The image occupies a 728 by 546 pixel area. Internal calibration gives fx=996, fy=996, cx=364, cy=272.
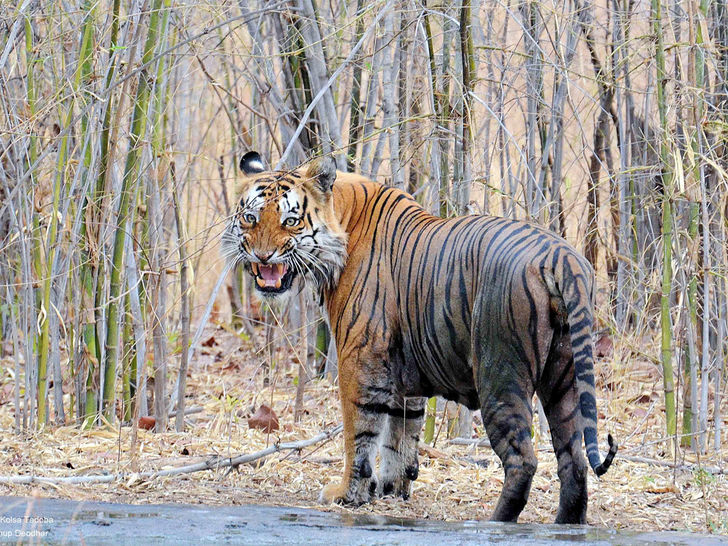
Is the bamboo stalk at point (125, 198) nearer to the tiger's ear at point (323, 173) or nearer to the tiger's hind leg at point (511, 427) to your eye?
the tiger's ear at point (323, 173)

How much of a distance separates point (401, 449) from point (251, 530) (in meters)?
1.45

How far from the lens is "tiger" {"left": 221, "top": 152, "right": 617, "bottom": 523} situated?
4.08m

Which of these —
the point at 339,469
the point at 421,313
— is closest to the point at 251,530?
the point at 421,313

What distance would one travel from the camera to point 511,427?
411 centimetres

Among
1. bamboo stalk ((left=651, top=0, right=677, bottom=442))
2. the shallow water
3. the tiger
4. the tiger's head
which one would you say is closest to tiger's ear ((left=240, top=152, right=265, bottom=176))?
the tiger

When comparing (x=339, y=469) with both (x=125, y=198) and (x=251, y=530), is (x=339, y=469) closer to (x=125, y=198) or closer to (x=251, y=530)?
(x=251, y=530)

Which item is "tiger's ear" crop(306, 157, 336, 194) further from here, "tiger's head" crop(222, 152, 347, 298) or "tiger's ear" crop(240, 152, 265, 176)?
"tiger's ear" crop(240, 152, 265, 176)

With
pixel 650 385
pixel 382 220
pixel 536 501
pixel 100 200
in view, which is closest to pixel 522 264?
pixel 382 220

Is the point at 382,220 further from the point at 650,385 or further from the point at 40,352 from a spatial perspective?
the point at 650,385

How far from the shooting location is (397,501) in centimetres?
489

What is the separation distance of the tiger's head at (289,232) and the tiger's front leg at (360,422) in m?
0.50

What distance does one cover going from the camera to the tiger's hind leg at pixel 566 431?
13.8 ft

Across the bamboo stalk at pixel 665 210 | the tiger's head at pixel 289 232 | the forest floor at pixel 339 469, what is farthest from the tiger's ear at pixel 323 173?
the bamboo stalk at pixel 665 210

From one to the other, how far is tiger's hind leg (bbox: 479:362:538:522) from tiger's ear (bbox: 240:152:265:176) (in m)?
1.75
